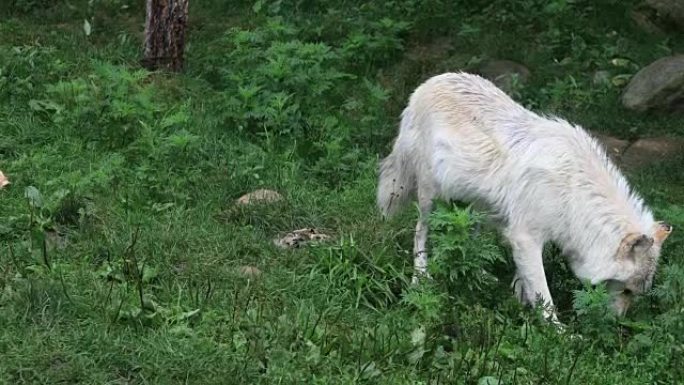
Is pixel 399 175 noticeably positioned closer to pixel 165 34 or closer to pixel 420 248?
pixel 420 248

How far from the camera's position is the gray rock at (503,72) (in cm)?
1069

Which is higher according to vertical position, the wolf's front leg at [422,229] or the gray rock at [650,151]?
the wolf's front leg at [422,229]

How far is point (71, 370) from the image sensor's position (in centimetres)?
499

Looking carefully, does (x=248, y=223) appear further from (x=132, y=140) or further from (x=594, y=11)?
(x=594, y=11)

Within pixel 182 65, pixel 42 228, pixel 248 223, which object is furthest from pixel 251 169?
pixel 182 65

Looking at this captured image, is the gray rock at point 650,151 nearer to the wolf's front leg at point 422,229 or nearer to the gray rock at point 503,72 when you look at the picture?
the gray rock at point 503,72

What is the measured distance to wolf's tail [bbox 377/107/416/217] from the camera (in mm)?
7352

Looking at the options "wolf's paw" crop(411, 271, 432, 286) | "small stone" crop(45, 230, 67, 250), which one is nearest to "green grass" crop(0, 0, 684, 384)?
"small stone" crop(45, 230, 67, 250)

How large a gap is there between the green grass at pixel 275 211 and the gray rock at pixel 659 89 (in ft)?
0.49

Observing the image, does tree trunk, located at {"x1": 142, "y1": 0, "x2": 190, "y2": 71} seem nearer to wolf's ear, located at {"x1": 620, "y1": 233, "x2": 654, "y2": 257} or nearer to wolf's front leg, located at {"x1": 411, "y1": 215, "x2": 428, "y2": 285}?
wolf's front leg, located at {"x1": 411, "y1": 215, "x2": 428, "y2": 285}

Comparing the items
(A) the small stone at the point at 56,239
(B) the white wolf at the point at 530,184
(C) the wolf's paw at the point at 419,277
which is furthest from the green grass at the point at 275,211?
(B) the white wolf at the point at 530,184

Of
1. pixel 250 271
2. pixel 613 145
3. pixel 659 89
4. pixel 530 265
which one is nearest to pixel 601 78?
pixel 659 89

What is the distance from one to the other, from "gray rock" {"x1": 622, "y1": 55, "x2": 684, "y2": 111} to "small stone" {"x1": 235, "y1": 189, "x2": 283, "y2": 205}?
14.2ft

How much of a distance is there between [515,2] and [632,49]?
1656 millimetres
